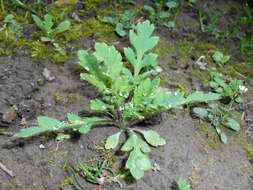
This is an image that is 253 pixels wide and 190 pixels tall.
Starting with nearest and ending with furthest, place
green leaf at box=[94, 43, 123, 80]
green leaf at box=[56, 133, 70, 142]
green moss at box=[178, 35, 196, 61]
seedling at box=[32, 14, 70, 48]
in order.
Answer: green leaf at box=[56, 133, 70, 142] < green leaf at box=[94, 43, 123, 80] < seedling at box=[32, 14, 70, 48] < green moss at box=[178, 35, 196, 61]

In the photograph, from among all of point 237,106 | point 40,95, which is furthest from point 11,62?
point 237,106

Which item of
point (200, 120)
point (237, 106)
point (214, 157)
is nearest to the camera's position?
point (214, 157)

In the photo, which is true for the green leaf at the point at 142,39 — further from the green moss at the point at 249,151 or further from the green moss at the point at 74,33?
the green moss at the point at 249,151

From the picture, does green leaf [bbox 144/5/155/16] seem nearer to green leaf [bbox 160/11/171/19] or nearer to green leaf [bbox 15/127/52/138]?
green leaf [bbox 160/11/171/19]

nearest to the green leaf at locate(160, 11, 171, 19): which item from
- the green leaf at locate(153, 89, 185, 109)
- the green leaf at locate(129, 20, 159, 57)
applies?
the green leaf at locate(129, 20, 159, 57)

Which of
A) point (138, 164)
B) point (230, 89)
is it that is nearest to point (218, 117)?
point (230, 89)

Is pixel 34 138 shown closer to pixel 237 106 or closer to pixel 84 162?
pixel 84 162
